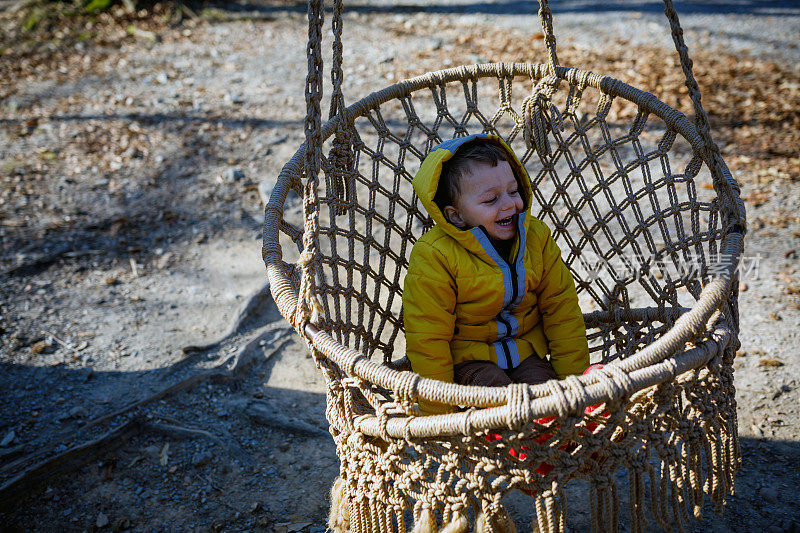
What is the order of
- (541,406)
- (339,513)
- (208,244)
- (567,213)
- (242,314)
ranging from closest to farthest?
(541,406), (339,513), (567,213), (242,314), (208,244)

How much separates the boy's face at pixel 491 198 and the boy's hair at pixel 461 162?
2cm

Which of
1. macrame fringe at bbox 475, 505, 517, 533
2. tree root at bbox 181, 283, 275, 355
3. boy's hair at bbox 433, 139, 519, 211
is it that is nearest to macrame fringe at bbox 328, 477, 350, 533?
macrame fringe at bbox 475, 505, 517, 533

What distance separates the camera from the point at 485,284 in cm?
204

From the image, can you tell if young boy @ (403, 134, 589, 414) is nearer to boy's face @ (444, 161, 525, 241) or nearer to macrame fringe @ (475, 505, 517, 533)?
boy's face @ (444, 161, 525, 241)

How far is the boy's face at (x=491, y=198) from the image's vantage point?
80.8 inches

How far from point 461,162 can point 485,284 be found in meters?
0.40

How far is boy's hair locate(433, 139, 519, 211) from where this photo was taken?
81.9 inches

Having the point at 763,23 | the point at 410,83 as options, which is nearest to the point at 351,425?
the point at 410,83

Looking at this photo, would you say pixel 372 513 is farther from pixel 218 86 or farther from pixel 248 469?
pixel 218 86

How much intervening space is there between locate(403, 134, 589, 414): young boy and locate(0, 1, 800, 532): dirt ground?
541 millimetres

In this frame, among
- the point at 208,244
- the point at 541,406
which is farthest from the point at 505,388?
the point at 208,244

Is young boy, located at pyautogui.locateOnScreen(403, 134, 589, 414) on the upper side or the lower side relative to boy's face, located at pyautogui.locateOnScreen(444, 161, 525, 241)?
lower

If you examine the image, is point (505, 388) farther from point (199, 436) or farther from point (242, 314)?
point (242, 314)

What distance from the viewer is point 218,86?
16.6 feet
